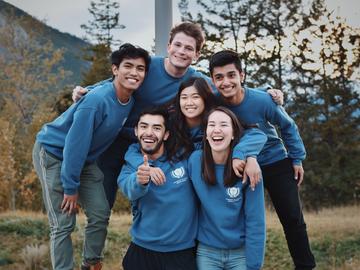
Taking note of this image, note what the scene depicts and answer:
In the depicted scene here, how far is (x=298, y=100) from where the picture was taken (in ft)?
31.7

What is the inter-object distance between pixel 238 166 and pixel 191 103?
394 mm

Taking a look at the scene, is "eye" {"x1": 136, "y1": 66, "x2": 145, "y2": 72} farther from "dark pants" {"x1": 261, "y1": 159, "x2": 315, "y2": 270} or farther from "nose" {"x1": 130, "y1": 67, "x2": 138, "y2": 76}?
"dark pants" {"x1": 261, "y1": 159, "x2": 315, "y2": 270}

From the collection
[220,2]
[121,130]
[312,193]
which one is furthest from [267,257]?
[220,2]

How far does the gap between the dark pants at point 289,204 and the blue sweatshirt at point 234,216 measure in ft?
1.72

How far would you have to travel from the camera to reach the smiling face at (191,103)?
2.41m

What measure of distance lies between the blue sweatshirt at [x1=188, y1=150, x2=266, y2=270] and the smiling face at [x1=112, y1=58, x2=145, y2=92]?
60 cm

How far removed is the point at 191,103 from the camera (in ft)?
7.90

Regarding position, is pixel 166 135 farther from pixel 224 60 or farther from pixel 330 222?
pixel 330 222

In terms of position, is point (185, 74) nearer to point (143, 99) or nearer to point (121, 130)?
point (143, 99)

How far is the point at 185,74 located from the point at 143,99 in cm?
27

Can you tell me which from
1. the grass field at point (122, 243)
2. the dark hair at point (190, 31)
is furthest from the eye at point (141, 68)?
the grass field at point (122, 243)

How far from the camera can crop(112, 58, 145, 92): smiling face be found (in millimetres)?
2568

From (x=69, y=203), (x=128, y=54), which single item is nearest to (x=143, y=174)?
(x=69, y=203)

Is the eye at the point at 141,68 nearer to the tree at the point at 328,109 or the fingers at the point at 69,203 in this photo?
the fingers at the point at 69,203
